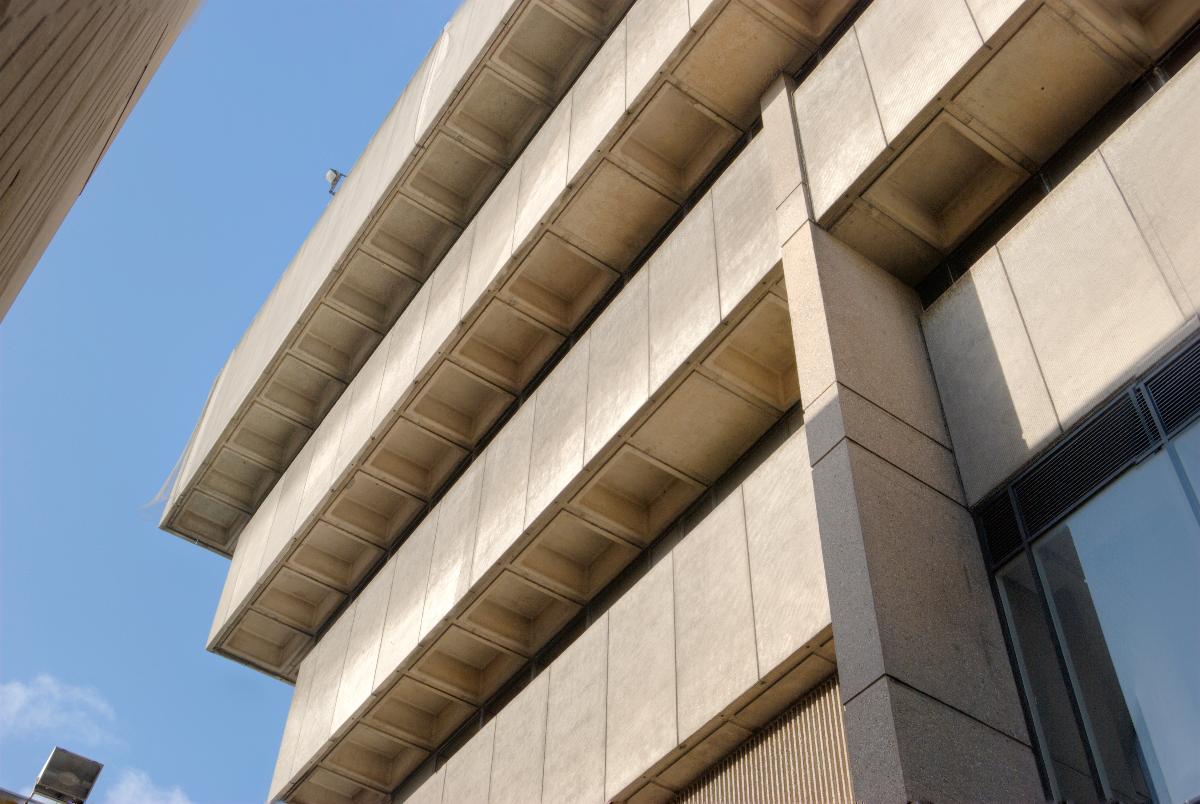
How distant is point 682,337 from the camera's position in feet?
59.6

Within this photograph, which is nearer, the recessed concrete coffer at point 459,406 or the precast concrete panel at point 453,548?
the precast concrete panel at point 453,548

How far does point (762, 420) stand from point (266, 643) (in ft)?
63.4

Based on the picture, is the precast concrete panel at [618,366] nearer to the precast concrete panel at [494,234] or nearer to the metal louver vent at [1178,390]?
the precast concrete panel at [494,234]

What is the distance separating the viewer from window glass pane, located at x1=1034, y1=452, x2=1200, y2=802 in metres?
9.45

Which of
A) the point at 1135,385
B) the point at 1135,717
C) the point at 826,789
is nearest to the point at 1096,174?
the point at 1135,385

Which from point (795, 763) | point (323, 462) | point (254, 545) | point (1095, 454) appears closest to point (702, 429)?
point (795, 763)

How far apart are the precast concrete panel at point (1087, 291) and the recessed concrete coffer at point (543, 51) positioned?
14.6 m

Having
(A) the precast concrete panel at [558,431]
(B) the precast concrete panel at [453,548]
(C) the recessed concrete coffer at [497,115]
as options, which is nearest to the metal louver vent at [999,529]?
(A) the precast concrete panel at [558,431]

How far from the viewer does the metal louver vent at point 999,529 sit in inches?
476

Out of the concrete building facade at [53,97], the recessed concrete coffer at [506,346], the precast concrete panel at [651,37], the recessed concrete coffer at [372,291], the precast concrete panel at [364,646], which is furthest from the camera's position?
the recessed concrete coffer at [372,291]

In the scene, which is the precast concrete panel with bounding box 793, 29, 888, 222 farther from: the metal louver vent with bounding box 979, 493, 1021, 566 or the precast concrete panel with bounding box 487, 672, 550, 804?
the precast concrete panel with bounding box 487, 672, 550, 804

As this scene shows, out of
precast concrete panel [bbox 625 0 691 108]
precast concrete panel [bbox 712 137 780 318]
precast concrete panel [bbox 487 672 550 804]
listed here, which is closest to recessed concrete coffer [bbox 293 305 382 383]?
precast concrete panel [bbox 625 0 691 108]

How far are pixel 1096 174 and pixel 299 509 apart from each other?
2171 cm

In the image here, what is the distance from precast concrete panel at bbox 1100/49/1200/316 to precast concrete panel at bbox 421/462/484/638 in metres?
13.9
